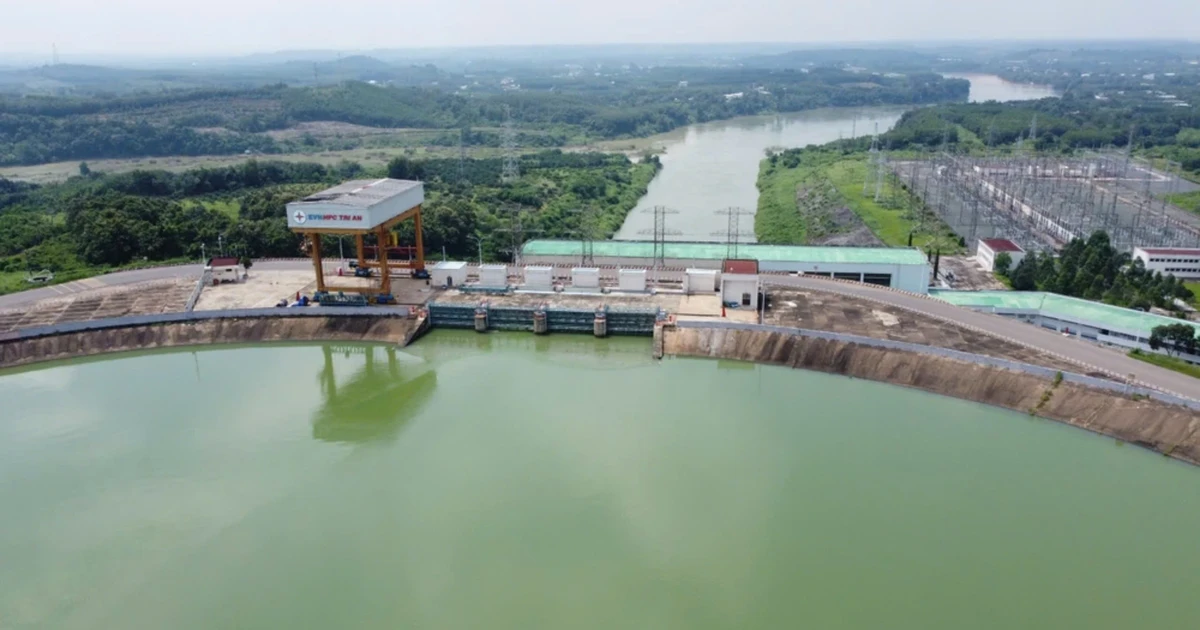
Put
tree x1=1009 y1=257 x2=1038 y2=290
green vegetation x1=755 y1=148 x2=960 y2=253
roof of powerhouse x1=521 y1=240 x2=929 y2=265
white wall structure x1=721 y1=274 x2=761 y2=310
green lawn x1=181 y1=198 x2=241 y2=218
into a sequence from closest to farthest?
white wall structure x1=721 y1=274 x2=761 y2=310, tree x1=1009 y1=257 x2=1038 y2=290, roof of powerhouse x1=521 y1=240 x2=929 y2=265, green vegetation x1=755 y1=148 x2=960 y2=253, green lawn x1=181 y1=198 x2=241 y2=218

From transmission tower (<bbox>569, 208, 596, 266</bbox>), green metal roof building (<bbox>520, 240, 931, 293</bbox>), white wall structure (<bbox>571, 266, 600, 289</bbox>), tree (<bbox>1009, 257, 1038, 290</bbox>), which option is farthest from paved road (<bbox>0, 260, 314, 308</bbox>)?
tree (<bbox>1009, 257, 1038, 290</bbox>)

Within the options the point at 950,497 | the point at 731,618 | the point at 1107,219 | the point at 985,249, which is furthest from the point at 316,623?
the point at 1107,219

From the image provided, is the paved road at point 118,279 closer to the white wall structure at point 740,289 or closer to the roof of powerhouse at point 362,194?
the roof of powerhouse at point 362,194

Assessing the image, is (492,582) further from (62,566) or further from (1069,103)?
(1069,103)

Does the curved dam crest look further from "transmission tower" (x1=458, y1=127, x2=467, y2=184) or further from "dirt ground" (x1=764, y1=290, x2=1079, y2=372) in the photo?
"transmission tower" (x1=458, y1=127, x2=467, y2=184)

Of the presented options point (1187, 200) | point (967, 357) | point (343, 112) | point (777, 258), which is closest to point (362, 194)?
point (777, 258)

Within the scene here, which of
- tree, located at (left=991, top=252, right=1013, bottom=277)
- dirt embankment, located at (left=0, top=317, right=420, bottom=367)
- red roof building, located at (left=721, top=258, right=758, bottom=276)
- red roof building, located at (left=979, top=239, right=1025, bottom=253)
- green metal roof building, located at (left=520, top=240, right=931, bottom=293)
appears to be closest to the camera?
dirt embankment, located at (left=0, top=317, right=420, bottom=367)

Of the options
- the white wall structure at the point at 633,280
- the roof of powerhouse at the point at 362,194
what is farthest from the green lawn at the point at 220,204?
the white wall structure at the point at 633,280
